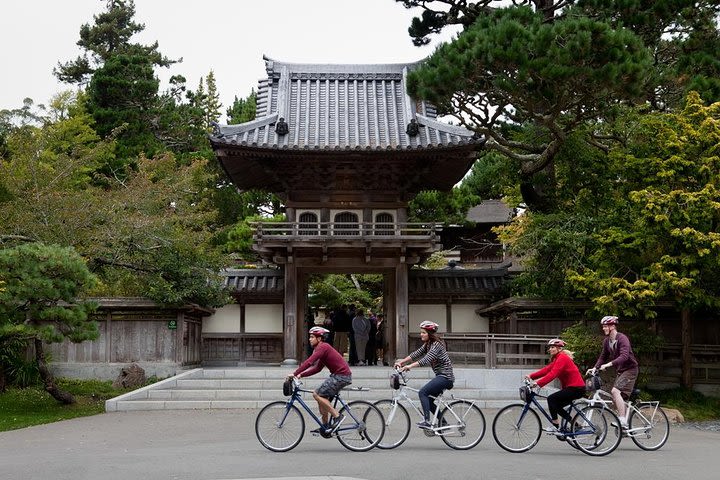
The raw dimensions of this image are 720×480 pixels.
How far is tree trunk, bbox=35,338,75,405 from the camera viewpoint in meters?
18.3

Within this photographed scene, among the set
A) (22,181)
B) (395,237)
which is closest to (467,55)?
(395,237)

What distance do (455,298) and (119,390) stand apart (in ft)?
34.7

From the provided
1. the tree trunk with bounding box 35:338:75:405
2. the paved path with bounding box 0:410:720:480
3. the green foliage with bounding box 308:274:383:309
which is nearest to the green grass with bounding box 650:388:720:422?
the paved path with bounding box 0:410:720:480

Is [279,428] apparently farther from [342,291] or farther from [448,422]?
[342,291]

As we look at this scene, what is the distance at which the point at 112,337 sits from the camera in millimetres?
24016

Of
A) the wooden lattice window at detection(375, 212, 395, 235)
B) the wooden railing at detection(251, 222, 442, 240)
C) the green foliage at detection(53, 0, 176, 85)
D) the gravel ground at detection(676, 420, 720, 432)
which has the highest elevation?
the green foliage at detection(53, 0, 176, 85)

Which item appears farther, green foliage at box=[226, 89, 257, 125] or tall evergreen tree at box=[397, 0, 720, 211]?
green foliage at box=[226, 89, 257, 125]

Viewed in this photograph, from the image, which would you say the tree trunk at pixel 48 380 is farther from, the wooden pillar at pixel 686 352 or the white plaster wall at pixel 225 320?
the wooden pillar at pixel 686 352

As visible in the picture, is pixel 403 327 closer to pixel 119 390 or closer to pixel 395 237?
Result: pixel 395 237

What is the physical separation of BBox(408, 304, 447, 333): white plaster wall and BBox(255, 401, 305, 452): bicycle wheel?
14858 millimetres

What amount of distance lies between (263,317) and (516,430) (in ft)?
51.6

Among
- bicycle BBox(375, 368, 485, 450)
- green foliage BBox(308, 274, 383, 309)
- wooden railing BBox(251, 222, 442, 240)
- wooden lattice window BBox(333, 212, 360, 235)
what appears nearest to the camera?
bicycle BBox(375, 368, 485, 450)

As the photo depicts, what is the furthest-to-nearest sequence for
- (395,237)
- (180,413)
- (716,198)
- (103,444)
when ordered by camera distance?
(395,237) → (716,198) → (180,413) → (103,444)

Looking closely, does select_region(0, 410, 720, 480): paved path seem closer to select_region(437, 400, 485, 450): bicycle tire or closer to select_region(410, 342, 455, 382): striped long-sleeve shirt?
select_region(437, 400, 485, 450): bicycle tire
